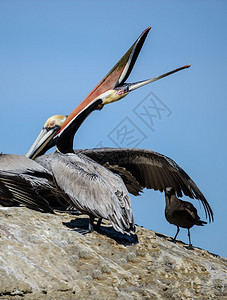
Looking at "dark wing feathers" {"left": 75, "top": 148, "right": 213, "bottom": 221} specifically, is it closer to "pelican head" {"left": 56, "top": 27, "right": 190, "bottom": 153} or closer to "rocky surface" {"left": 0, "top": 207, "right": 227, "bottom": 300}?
"pelican head" {"left": 56, "top": 27, "right": 190, "bottom": 153}

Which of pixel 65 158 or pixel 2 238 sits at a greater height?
pixel 65 158

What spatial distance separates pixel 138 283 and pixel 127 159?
10.7 feet

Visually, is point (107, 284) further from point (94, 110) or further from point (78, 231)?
point (94, 110)

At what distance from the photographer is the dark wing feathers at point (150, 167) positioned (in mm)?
8863

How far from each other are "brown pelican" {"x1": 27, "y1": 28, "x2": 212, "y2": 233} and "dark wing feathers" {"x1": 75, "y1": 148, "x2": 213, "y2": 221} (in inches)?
2.0

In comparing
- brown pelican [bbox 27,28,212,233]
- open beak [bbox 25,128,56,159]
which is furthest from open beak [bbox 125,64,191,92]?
open beak [bbox 25,128,56,159]

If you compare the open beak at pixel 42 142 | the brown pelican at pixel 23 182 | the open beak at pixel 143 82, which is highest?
the open beak at pixel 143 82

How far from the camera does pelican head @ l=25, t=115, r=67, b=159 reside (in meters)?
9.45

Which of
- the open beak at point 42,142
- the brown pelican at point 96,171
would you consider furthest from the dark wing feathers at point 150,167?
the open beak at point 42,142

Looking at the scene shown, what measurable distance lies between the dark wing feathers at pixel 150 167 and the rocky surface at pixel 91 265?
1.30 meters

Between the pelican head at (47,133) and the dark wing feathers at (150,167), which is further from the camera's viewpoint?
the pelican head at (47,133)

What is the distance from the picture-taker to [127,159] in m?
9.33

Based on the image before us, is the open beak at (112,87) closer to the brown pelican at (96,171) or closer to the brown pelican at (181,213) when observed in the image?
the brown pelican at (96,171)

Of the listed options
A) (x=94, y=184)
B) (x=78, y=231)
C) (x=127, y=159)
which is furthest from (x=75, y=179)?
(x=127, y=159)
